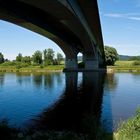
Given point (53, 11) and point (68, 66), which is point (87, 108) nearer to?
point (53, 11)

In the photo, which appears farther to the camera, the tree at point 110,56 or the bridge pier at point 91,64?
the tree at point 110,56

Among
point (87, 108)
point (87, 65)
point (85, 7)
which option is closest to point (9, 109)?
point (87, 108)

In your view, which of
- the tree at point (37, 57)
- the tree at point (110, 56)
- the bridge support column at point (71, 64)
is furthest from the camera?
the tree at point (37, 57)

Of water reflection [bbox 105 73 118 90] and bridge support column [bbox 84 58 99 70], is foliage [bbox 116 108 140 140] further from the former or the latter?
bridge support column [bbox 84 58 99 70]

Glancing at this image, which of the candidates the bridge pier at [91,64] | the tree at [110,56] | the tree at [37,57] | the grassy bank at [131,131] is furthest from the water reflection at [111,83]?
the tree at [37,57]

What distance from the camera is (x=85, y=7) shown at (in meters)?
35.7

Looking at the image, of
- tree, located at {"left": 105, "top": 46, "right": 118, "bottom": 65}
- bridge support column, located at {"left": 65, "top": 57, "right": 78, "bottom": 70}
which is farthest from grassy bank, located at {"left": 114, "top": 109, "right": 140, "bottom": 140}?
tree, located at {"left": 105, "top": 46, "right": 118, "bottom": 65}

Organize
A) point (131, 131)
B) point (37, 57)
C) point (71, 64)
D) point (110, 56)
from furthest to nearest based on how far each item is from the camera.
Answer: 1. point (37, 57)
2. point (110, 56)
3. point (71, 64)
4. point (131, 131)

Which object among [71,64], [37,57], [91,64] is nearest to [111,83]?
[91,64]

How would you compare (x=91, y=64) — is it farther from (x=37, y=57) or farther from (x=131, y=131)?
(x=131, y=131)

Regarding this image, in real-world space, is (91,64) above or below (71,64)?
above

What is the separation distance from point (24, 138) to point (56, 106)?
18.0 meters

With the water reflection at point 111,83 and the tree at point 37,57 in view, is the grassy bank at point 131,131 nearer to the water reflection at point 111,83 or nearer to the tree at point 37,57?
the water reflection at point 111,83

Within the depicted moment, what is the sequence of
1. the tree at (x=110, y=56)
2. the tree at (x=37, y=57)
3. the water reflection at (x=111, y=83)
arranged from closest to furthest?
the water reflection at (x=111, y=83) < the tree at (x=110, y=56) < the tree at (x=37, y=57)
